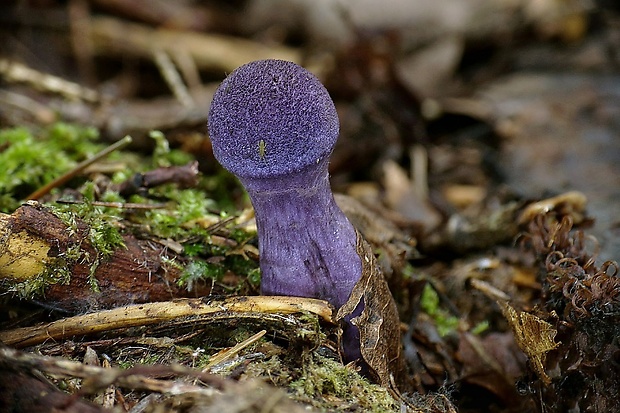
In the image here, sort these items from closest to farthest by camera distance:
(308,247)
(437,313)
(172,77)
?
(308,247) → (437,313) → (172,77)

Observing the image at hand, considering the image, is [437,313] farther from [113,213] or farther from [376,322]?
[113,213]

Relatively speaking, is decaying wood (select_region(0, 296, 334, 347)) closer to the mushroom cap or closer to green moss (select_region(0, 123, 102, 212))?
the mushroom cap

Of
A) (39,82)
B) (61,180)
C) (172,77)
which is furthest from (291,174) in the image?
(172,77)

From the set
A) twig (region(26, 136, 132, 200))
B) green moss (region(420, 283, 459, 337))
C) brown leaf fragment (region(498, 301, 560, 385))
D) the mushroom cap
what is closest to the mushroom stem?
the mushroom cap

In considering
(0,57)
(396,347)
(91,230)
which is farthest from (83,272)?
(0,57)

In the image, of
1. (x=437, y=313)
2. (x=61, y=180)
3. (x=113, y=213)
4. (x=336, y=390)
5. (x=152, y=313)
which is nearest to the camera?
(x=336, y=390)

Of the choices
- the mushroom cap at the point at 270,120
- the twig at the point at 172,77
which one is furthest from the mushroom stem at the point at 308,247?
the twig at the point at 172,77

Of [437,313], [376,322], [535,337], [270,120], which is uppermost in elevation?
[270,120]
